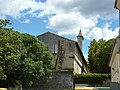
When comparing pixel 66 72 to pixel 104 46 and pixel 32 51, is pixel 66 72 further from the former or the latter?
pixel 104 46

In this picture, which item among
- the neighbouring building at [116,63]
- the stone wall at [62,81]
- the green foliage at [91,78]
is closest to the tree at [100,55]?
the green foliage at [91,78]

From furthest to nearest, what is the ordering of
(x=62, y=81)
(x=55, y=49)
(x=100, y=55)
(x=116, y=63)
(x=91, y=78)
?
1. (x=100, y=55)
2. (x=55, y=49)
3. (x=91, y=78)
4. (x=62, y=81)
5. (x=116, y=63)

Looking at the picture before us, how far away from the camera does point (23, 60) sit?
38.7m

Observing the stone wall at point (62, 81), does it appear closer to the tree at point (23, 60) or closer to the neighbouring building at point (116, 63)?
the tree at point (23, 60)

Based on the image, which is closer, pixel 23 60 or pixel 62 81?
pixel 23 60

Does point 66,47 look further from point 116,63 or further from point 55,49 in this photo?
point 116,63

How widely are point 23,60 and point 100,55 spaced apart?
3142cm

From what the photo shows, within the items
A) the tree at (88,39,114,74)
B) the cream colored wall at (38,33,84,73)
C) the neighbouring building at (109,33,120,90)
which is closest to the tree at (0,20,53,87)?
the cream colored wall at (38,33,84,73)

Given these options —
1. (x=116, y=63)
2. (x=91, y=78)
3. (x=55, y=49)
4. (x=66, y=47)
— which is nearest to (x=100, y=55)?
(x=66, y=47)

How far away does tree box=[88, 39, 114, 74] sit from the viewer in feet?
213

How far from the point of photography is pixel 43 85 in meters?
43.1

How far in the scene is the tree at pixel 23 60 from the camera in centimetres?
3278

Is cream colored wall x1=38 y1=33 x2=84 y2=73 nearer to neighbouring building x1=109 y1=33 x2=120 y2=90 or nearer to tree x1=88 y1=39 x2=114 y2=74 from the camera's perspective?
tree x1=88 y1=39 x2=114 y2=74

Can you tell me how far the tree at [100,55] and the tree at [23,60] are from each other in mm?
25362
